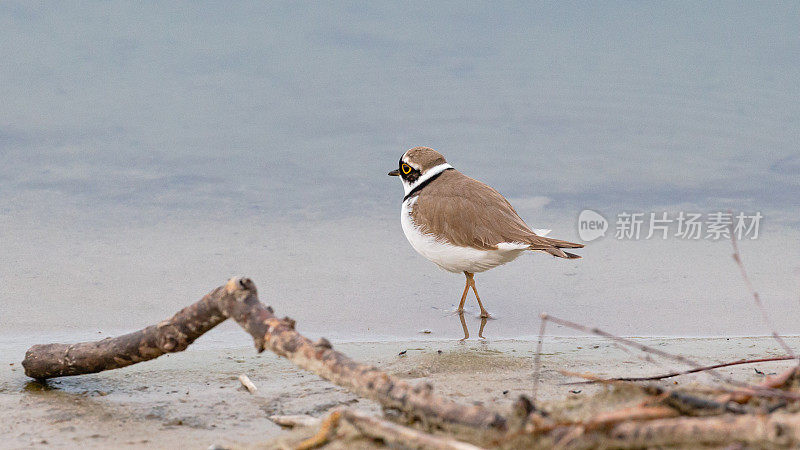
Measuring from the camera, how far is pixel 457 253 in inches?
222

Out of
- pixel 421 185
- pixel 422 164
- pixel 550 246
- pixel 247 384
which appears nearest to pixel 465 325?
pixel 550 246

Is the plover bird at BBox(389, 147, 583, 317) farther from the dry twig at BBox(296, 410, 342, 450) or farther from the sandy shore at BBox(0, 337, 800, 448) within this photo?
the dry twig at BBox(296, 410, 342, 450)

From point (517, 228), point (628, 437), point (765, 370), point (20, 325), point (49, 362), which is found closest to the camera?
point (628, 437)

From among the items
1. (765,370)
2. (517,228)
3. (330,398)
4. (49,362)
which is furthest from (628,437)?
(517,228)

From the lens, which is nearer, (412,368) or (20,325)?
(412,368)

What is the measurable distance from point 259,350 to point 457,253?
2.75 m

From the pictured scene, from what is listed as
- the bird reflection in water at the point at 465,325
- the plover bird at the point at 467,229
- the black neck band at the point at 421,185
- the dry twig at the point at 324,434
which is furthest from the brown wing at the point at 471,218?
the dry twig at the point at 324,434

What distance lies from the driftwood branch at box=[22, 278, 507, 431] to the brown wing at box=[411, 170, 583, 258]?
8.51 feet

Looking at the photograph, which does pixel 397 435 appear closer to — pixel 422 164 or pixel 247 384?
pixel 247 384

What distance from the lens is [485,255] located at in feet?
18.3

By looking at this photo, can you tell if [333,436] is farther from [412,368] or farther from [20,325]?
[20,325]

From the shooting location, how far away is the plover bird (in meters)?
5.48

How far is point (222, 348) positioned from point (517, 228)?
2.11m

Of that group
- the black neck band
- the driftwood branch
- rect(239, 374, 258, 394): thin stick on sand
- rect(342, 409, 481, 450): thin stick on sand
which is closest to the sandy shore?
rect(239, 374, 258, 394): thin stick on sand
